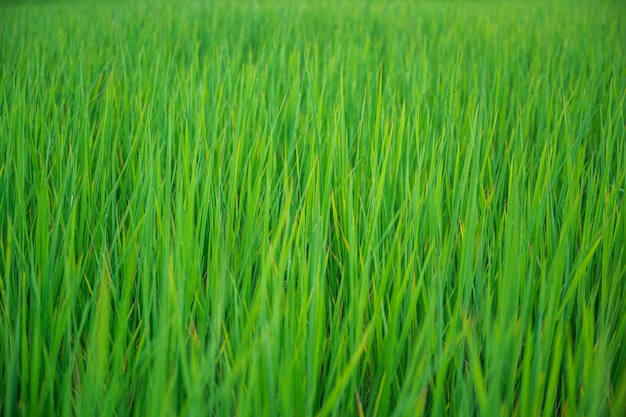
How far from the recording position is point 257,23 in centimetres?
305

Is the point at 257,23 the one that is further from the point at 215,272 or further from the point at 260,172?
the point at 215,272

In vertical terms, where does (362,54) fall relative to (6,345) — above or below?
above

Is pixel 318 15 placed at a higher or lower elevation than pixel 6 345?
higher

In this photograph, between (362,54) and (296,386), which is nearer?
(296,386)

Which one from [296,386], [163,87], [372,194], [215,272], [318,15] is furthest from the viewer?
[318,15]

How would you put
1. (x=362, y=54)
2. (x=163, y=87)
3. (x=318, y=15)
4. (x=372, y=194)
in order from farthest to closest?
(x=318, y=15) → (x=362, y=54) → (x=163, y=87) → (x=372, y=194)

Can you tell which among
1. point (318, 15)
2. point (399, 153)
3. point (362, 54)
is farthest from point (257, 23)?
point (399, 153)

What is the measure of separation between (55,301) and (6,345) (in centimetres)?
16

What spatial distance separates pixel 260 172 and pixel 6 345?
1.51 ft

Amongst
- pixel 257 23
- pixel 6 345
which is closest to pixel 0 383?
pixel 6 345

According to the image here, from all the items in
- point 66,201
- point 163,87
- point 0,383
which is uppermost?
point 163,87

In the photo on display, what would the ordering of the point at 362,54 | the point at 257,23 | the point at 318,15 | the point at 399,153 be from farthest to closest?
1. the point at 318,15
2. the point at 257,23
3. the point at 362,54
4. the point at 399,153

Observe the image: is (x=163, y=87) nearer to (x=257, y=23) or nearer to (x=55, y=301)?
(x=55, y=301)

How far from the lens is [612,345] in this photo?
615 millimetres
